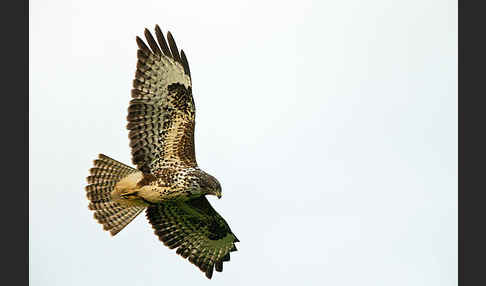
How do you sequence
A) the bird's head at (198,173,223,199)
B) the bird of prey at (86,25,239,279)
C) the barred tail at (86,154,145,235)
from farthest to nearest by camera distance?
the barred tail at (86,154,145,235)
the bird of prey at (86,25,239,279)
the bird's head at (198,173,223,199)

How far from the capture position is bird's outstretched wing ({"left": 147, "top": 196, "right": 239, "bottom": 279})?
11.0m

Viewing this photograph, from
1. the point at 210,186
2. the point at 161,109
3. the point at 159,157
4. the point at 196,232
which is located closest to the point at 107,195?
the point at 159,157

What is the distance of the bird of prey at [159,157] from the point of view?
33.4ft

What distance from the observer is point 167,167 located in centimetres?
1034

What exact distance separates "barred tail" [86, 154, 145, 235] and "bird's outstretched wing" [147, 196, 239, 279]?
13.1 inches

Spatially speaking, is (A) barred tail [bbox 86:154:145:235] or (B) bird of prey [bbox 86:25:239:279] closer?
(B) bird of prey [bbox 86:25:239:279]

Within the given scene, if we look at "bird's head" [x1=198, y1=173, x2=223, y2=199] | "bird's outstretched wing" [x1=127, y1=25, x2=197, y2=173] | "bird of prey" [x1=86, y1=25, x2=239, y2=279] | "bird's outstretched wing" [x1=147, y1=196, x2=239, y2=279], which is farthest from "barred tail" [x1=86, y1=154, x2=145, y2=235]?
"bird's head" [x1=198, y1=173, x2=223, y2=199]

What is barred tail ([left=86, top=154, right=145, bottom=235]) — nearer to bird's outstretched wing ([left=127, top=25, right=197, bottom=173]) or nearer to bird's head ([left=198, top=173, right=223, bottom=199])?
bird's outstretched wing ([left=127, top=25, right=197, bottom=173])

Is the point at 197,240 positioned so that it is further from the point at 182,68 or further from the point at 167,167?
the point at 182,68

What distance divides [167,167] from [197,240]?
1.48m

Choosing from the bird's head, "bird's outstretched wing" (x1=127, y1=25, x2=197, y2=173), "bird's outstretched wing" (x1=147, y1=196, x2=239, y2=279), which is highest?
"bird's outstretched wing" (x1=127, y1=25, x2=197, y2=173)

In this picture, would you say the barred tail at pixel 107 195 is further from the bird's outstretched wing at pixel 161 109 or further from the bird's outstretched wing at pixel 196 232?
the bird's outstretched wing at pixel 161 109

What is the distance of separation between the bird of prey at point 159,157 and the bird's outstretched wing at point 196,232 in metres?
0.02

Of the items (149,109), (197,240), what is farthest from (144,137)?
(197,240)
